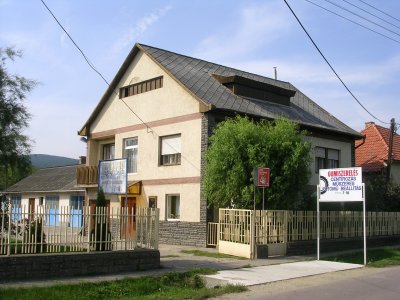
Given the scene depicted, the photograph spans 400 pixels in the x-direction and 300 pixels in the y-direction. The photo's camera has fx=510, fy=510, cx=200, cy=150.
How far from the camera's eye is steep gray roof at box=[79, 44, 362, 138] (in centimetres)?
2233

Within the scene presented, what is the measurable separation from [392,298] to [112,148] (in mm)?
20951

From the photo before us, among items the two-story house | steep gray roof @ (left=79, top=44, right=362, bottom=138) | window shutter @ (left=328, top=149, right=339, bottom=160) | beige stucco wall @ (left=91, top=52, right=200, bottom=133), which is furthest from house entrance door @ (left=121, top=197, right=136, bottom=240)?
window shutter @ (left=328, top=149, right=339, bottom=160)

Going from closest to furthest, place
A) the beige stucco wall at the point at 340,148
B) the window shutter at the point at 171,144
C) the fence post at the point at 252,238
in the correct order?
the fence post at the point at 252,238
the window shutter at the point at 171,144
the beige stucco wall at the point at 340,148

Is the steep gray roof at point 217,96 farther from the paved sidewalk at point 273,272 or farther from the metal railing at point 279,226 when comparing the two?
the paved sidewalk at point 273,272

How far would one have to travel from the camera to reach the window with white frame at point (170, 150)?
75.1 ft

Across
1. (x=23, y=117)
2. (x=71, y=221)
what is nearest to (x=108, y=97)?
(x=23, y=117)

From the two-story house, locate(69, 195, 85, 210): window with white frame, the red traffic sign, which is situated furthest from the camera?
locate(69, 195, 85, 210): window with white frame

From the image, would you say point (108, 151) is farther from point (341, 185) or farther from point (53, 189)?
point (341, 185)

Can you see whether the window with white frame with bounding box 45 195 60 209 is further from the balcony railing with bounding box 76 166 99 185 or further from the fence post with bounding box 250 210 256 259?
the fence post with bounding box 250 210 256 259

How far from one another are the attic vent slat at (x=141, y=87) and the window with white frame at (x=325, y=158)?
28.1 ft

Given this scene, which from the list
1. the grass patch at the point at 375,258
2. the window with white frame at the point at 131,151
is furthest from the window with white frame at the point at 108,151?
the grass patch at the point at 375,258

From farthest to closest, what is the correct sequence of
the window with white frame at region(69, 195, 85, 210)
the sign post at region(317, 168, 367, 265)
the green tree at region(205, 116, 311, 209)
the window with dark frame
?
the window with white frame at region(69, 195, 85, 210) → the window with dark frame → the green tree at region(205, 116, 311, 209) → the sign post at region(317, 168, 367, 265)

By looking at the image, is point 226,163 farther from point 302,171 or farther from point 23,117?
point 23,117

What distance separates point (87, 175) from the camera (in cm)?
2816
